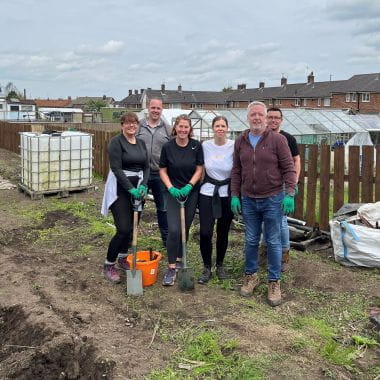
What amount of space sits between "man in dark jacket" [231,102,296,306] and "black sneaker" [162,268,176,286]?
29.6 inches

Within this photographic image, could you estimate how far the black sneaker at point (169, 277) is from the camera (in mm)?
4652

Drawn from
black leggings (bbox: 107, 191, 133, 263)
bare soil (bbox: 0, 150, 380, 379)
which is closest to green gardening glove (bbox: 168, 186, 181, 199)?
black leggings (bbox: 107, 191, 133, 263)

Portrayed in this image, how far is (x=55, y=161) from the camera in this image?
957 centimetres

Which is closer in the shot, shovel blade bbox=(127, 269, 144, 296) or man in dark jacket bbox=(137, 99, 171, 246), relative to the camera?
shovel blade bbox=(127, 269, 144, 296)

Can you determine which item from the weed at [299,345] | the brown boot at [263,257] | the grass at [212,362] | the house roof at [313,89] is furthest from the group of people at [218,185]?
the house roof at [313,89]

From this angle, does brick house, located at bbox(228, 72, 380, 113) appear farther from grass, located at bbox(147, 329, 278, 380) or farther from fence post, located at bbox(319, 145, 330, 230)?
grass, located at bbox(147, 329, 278, 380)

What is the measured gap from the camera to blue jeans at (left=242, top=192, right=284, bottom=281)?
13.9 ft

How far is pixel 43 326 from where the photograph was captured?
11.9 ft

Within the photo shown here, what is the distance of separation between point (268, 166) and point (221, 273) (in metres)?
1.40

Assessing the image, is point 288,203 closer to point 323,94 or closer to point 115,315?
point 115,315

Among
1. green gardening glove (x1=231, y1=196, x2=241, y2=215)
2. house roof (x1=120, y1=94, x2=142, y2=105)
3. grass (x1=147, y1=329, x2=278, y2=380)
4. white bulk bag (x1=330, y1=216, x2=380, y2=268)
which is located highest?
house roof (x1=120, y1=94, x2=142, y2=105)

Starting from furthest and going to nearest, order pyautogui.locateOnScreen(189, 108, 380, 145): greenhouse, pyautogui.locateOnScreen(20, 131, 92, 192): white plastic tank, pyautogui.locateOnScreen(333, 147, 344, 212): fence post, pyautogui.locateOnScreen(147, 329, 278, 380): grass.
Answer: pyautogui.locateOnScreen(189, 108, 380, 145): greenhouse → pyautogui.locateOnScreen(20, 131, 92, 192): white plastic tank → pyautogui.locateOnScreen(333, 147, 344, 212): fence post → pyautogui.locateOnScreen(147, 329, 278, 380): grass

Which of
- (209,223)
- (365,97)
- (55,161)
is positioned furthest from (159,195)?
(365,97)

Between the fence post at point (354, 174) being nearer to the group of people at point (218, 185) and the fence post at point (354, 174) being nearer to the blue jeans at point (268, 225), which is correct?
the group of people at point (218, 185)
